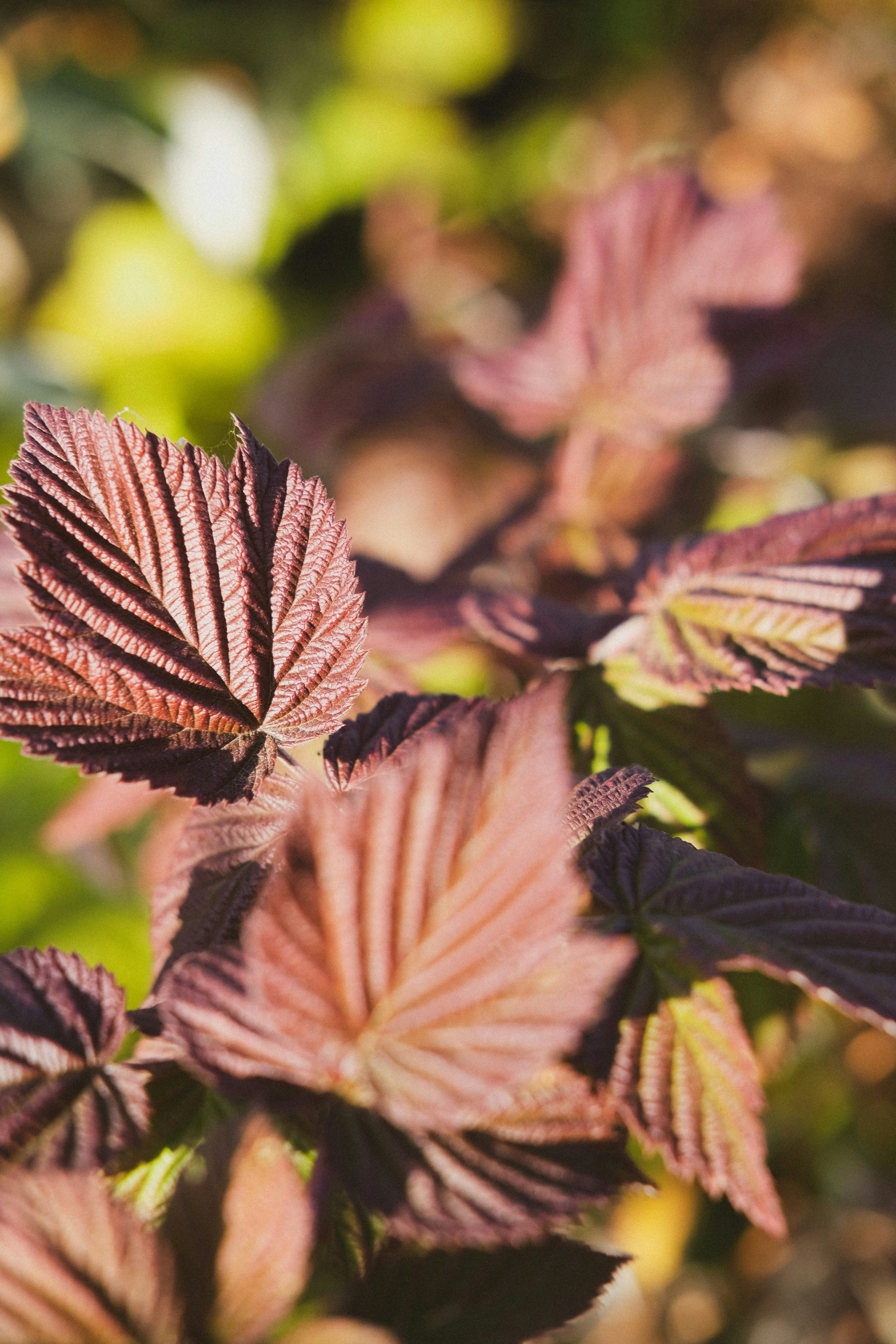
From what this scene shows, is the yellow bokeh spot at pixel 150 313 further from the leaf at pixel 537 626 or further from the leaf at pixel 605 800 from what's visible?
the leaf at pixel 605 800

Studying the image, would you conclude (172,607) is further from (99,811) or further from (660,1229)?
(660,1229)

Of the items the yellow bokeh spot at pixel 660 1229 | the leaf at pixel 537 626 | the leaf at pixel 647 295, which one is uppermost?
the leaf at pixel 647 295

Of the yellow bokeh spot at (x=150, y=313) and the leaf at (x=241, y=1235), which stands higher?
the yellow bokeh spot at (x=150, y=313)

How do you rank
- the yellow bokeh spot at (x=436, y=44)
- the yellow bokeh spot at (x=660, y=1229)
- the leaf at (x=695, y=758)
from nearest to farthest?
1. the leaf at (x=695, y=758)
2. the yellow bokeh spot at (x=660, y=1229)
3. the yellow bokeh spot at (x=436, y=44)

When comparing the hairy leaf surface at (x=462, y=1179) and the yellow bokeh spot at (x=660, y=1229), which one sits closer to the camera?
the hairy leaf surface at (x=462, y=1179)

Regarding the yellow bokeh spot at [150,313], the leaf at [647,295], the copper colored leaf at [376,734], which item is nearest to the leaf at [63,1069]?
the copper colored leaf at [376,734]

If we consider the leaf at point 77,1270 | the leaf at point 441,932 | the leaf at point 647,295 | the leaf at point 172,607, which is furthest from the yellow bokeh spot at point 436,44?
the leaf at point 77,1270

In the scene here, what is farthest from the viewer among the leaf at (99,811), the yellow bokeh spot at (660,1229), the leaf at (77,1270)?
the yellow bokeh spot at (660,1229)
